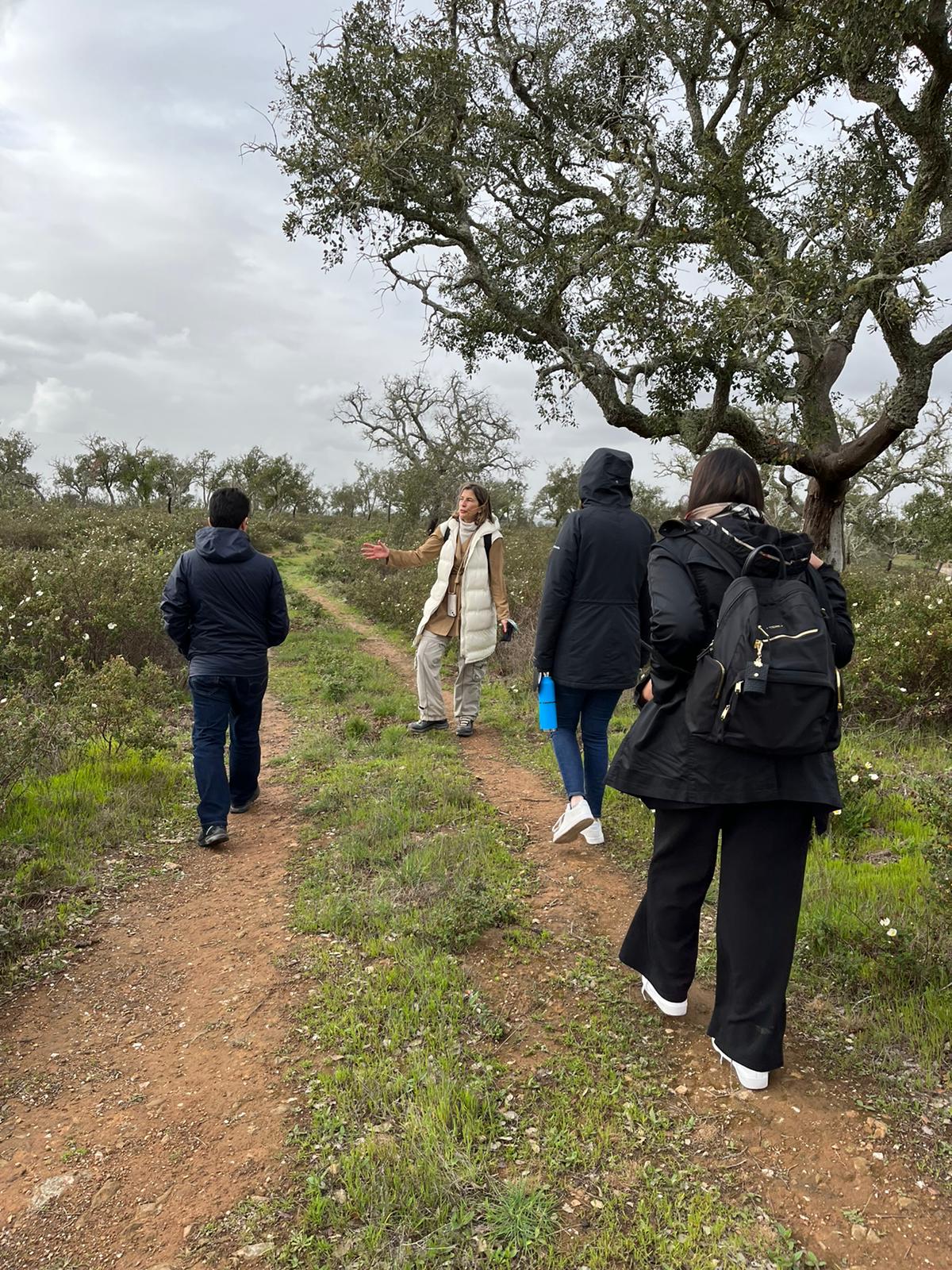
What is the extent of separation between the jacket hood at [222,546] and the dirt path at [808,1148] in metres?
2.83

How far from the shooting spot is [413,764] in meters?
5.70

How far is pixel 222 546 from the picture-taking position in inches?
181

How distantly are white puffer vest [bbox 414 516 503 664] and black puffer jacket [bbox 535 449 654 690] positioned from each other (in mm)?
2329

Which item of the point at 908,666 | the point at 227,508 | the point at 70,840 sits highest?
the point at 227,508

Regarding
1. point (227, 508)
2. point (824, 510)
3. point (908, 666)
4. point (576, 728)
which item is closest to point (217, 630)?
point (227, 508)

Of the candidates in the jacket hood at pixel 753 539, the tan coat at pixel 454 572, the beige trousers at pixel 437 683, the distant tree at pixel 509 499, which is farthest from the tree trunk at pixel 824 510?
the distant tree at pixel 509 499

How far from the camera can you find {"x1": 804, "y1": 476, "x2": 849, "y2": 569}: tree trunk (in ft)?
34.2

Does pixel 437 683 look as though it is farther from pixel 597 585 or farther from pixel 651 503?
pixel 651 503

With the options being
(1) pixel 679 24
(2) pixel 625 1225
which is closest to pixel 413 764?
(2) pixel 625 1225

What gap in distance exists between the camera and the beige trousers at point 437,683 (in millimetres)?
6668

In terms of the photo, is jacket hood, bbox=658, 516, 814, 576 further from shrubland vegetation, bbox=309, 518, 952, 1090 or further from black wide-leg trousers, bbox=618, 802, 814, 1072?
shrubland vegetation, bbox=309, 518, 952, 1090

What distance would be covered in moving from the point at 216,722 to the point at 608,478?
2896 mm

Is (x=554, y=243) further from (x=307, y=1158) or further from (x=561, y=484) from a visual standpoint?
(x=561, y=484)

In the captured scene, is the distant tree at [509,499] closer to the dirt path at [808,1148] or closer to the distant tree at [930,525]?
the distant tree at [930,525]
